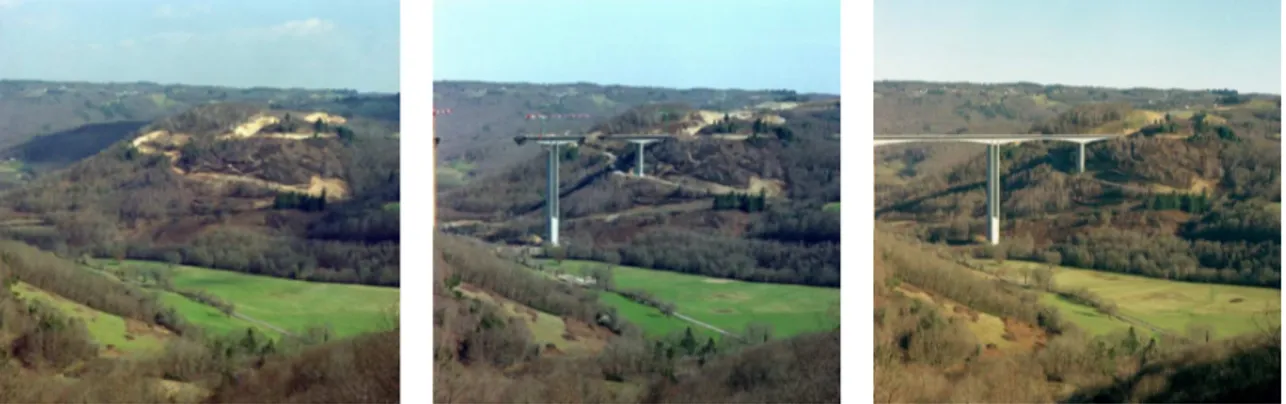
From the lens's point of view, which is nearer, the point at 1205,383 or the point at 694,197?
the point at 1205,383

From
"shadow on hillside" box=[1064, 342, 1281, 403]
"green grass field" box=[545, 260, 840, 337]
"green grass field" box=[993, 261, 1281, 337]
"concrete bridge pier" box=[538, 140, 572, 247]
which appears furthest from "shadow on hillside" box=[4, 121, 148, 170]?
"shadow on hillside" box=[1064, 342, 1281, 403]

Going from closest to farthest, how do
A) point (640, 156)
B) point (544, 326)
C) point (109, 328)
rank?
point (109, 328) < point (544, 326) < point (640, 156)

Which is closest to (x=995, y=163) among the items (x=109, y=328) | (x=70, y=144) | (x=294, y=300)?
(x=294, y=300)

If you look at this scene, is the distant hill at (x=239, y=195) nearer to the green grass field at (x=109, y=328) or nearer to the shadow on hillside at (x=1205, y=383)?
the green grass field at (x=109, y=328)

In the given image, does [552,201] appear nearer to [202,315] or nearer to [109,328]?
[202,315]

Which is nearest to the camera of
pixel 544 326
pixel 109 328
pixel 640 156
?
pixel 109 328

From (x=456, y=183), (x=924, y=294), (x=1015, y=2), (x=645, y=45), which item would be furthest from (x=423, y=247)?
(x=1015, y=2)

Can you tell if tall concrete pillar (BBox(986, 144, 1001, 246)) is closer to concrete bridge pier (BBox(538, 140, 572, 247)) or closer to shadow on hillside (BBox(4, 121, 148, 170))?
concrete bridge pier (BBox(538, 140, 572, 247))

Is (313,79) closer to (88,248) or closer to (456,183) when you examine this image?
(456,183)
